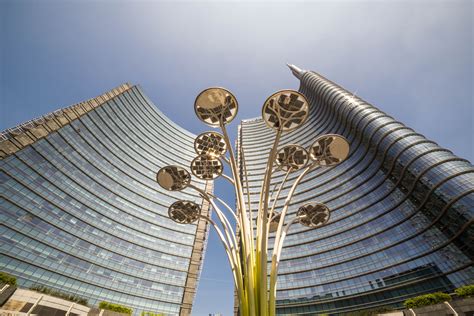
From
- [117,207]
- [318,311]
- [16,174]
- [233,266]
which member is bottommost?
[233,266]

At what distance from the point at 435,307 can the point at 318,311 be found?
1183 inches

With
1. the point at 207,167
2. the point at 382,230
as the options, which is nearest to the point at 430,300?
the point at 207,167

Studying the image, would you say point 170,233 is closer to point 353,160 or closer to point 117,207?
point 117,207

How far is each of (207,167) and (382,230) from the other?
4540 centimetres

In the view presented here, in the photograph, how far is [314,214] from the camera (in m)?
15.3

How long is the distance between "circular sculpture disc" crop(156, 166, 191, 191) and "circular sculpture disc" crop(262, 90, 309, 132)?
7.16 metres

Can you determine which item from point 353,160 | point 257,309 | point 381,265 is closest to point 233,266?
point 257,309

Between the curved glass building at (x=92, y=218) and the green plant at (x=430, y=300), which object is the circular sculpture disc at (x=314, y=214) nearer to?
the green plant at (x=430, y=300)

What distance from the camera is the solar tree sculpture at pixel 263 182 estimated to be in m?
8.43

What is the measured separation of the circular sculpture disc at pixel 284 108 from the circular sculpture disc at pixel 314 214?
6.35 metres

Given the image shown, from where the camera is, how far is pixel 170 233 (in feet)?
177

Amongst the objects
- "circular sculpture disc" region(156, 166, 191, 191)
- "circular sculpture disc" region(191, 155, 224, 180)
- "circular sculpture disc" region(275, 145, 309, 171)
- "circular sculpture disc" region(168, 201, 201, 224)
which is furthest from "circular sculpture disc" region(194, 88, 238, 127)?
"circular sculpture disc" region(168, 201, 201, 224)

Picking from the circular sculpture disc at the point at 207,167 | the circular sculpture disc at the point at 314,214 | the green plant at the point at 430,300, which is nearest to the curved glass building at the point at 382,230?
the green plant at the point at 430,300

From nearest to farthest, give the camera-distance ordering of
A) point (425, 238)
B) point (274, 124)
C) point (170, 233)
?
point (274, 124)
point (425, 238)
point (170, 233)
